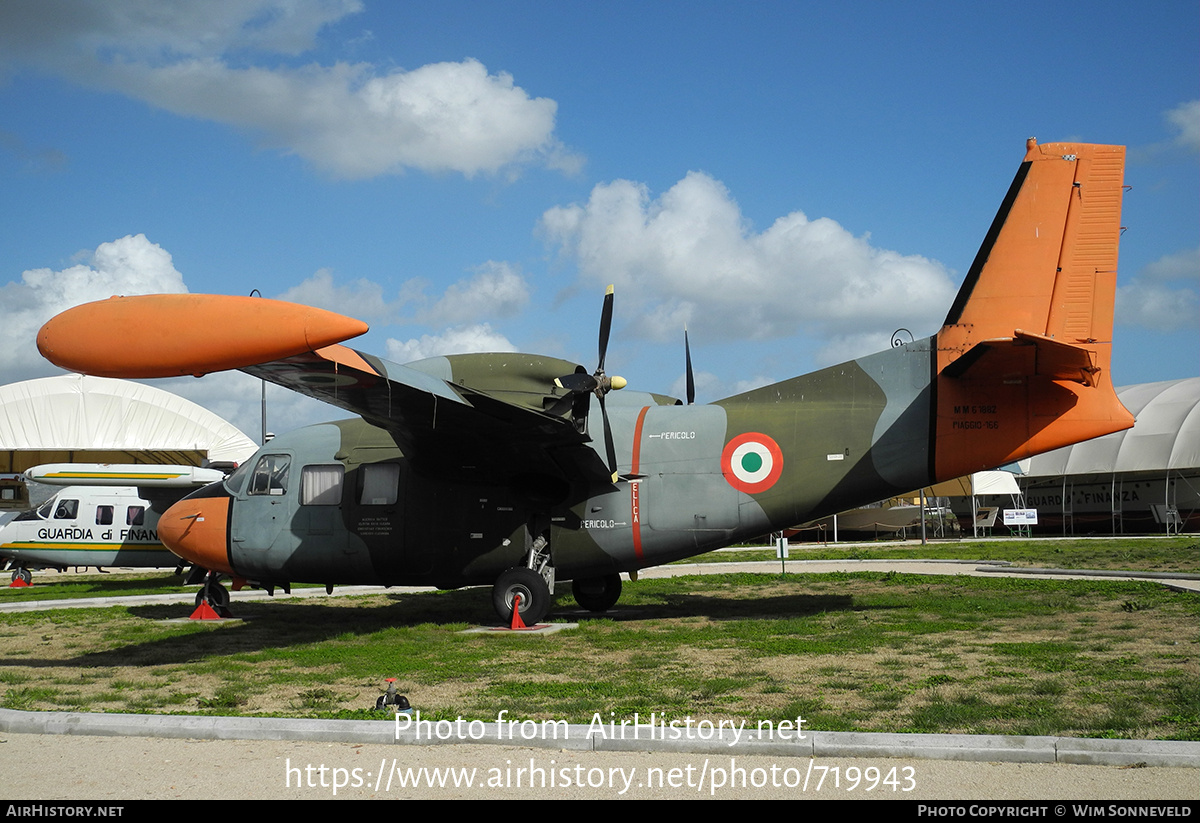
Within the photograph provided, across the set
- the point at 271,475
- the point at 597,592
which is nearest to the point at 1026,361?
the point at 597,592

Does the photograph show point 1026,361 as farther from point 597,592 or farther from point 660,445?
point 597,592

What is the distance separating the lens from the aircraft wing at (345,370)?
29.7 feet

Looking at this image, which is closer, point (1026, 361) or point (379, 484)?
point (1026, 361)

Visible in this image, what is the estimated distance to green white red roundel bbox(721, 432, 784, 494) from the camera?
48.3ft

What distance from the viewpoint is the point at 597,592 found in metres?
17.6

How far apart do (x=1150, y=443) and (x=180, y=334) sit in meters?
63.2

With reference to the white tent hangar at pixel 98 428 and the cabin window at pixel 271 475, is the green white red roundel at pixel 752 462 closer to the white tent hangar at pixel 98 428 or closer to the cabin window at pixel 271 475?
the cabin window at pixel 271 475

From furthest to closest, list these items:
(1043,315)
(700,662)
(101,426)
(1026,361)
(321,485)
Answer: (101,426) → (321,485) → (1043,315) → (1026,361) → (700,662)

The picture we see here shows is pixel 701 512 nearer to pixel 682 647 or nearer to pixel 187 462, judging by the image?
pixel 682 647

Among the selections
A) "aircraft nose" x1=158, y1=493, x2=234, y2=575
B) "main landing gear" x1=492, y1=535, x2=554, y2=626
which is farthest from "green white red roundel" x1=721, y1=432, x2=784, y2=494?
"aircraft nose" x1=158, y1=493, x2=234, y2=575

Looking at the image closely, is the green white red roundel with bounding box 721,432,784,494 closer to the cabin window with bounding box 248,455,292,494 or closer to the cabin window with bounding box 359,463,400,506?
the cabin window with bounding box 359,463,400,506

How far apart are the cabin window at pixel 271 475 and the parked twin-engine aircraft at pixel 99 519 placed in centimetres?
1118

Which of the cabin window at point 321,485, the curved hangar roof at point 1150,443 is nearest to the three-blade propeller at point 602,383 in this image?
the cabin window at point 321,485

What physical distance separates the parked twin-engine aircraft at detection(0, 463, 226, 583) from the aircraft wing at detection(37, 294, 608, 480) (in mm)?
14839
